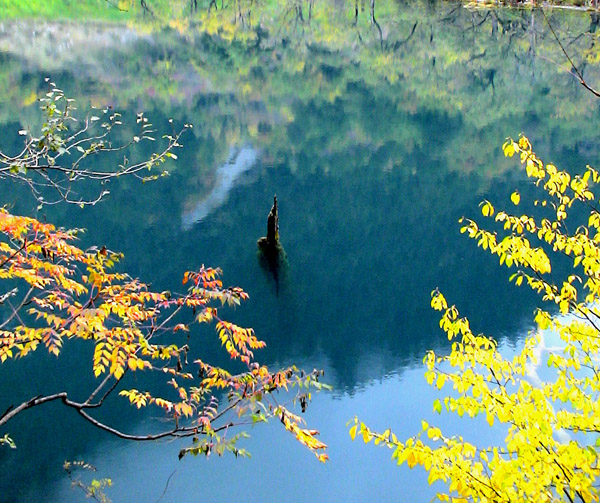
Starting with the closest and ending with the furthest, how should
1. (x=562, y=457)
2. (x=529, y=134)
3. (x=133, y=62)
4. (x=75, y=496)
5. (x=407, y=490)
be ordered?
(x=562, y=457)
(x=75, y=496)
(x=407, y=490)
(x=529, y=134)
(x=133, y=62)

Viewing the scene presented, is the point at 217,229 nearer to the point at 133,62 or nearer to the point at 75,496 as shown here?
the point at 75,496

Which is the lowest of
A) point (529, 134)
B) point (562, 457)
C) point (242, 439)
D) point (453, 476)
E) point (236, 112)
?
point (236, 112)

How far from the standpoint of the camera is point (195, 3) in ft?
172

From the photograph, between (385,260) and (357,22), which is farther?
(357,22)

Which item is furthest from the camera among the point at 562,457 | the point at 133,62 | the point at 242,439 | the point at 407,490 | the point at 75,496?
the point at 133,62

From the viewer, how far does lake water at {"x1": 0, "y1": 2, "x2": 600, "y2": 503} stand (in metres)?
7.48

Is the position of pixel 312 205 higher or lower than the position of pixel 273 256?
lower

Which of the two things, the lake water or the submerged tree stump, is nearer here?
the lake water

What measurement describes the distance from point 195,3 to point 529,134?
3689 centimetres

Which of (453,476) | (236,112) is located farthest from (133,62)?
(453,476)

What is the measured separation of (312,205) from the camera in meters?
16.8

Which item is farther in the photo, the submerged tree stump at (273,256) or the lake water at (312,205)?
the submerged tree stump at (273,256)

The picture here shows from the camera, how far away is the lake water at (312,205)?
7.48 m

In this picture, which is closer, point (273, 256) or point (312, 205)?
point (273, 256)
